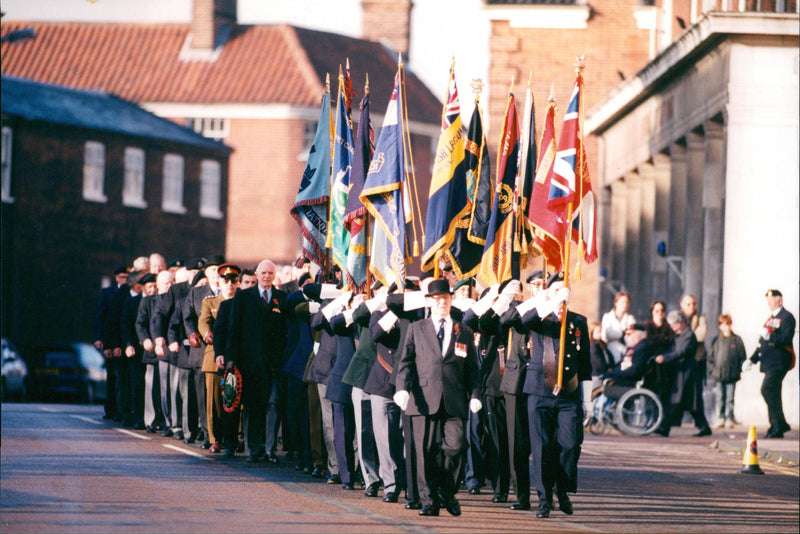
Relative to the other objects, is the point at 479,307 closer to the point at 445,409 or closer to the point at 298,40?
the point at 445,409

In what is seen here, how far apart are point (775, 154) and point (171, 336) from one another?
39.0 feet

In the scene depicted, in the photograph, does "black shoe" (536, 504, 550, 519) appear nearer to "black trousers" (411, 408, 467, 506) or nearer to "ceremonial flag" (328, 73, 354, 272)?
"black trousers" (411, 408, 467, 506)

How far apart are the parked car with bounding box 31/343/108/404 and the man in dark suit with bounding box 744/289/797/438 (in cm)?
2042

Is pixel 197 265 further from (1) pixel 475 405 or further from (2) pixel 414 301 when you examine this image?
(1) pixel 475 405

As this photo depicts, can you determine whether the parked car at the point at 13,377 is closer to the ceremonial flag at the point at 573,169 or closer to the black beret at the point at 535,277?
the ceremonial flag at the point at 573,169

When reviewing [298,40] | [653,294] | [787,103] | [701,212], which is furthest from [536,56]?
[298,40]

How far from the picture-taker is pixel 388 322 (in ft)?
47.7

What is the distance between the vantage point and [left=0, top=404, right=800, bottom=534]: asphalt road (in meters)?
12.9

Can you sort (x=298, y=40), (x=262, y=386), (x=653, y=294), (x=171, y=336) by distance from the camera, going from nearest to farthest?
1. (x=262, y=386)
2. (x=171, y=336)
3. (x=653, y=294)
4. (x=298, y=40)

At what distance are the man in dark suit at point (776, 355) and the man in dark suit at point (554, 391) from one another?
9.79m

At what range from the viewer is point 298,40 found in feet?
219

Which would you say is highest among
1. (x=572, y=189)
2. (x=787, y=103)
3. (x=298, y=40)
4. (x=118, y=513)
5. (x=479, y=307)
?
(x=298, y=40)

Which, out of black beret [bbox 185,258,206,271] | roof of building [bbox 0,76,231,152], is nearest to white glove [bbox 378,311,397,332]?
black beret [bbox 185,258,206,271]

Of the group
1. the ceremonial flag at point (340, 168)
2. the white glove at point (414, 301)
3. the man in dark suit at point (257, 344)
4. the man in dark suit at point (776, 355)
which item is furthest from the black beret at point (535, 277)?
the man in dark suit at point (776, 355)
